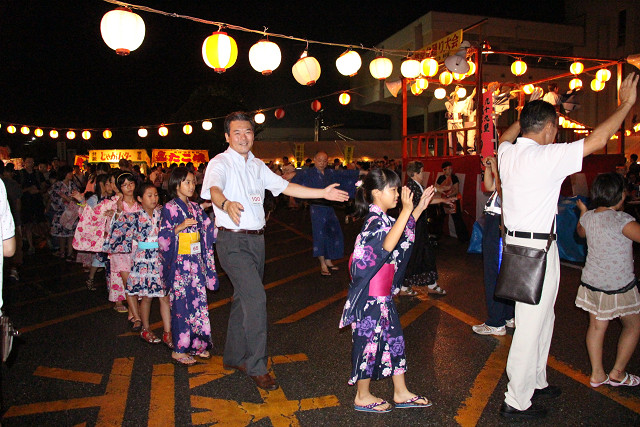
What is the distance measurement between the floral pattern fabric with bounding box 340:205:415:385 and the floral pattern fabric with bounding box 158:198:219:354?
5.61 feet

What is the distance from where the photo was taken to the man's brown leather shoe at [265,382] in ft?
12.4

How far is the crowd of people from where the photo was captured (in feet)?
10.3

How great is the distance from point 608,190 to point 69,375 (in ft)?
15.1

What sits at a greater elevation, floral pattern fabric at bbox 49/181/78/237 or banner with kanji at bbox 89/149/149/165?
banner with kanji at bbox 89/149/149/165

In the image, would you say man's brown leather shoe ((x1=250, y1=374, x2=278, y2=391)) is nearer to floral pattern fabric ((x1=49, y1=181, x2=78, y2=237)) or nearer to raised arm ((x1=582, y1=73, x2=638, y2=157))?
Answer: raised arm ((x1=582, y1=73, x2=638, y2=157))

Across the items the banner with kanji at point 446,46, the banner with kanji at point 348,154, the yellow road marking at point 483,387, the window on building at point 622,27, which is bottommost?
the yellow road marking at point 483,387

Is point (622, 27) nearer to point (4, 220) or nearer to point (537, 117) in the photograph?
point (537, 117)

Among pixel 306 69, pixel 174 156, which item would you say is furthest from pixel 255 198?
pixel 174 156

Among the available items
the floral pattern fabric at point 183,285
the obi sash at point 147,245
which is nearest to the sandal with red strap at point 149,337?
the floral pattern fabric at point 183,285

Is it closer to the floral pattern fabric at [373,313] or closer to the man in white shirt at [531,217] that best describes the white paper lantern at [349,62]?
the man in white shirt at [531,217]

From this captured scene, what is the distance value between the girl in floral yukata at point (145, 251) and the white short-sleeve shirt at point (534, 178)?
325cm

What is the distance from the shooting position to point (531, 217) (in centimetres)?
310

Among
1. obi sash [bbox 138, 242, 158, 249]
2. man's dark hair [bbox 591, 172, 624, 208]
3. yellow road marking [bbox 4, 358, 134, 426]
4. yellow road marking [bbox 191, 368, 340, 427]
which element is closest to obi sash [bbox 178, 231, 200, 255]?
obi sash [bbox 138, 242, 158, 249]

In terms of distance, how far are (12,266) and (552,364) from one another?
8.43m
